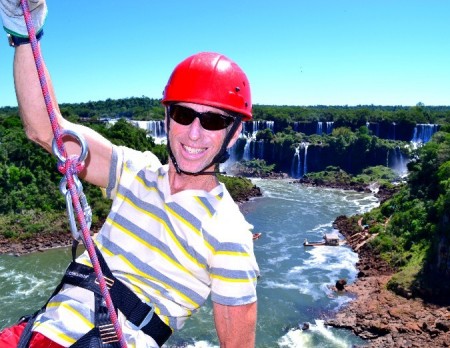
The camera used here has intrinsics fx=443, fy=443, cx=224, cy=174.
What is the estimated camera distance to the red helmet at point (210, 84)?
185 centimetres

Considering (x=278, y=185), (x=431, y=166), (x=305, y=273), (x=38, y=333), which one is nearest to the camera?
(x=38, y=333)

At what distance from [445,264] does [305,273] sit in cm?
595

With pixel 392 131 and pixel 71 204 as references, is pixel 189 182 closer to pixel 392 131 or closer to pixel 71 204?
pixel 71 204

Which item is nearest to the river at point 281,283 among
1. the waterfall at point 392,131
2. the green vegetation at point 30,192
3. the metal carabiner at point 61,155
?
the green vegetation at point 30,192

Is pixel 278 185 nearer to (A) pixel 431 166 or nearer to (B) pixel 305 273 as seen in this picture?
(A) pixel 431 166

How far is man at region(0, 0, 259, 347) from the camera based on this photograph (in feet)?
5.21

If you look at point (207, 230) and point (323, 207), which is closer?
point (207, 230)

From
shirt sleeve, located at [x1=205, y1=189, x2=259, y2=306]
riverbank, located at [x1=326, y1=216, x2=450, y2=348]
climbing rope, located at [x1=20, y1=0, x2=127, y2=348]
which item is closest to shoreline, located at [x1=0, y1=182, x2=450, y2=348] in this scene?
riverbank, located at [x1=326, y1=216, x2=450, y2=348]

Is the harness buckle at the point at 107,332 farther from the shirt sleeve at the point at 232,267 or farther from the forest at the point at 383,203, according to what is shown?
the forest at the point at 383,203

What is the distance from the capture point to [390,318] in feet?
52.3

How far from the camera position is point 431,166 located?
29016 millimetres

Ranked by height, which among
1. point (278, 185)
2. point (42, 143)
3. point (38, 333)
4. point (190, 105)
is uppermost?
point (190, 105)

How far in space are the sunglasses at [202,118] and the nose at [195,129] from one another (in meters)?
0.01

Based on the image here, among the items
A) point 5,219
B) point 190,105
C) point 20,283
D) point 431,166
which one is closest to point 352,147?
point 431,166
